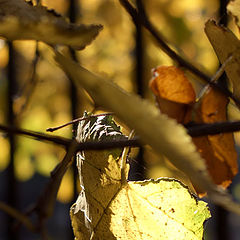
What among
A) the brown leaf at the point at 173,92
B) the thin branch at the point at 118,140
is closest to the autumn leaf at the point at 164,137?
the thin branch at the point at 118,140

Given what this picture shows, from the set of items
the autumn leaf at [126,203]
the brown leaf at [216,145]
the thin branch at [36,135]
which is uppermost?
the thin branch at [36,135]

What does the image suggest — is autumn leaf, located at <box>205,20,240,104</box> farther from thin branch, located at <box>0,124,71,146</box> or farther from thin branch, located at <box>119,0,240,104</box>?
thin branch, located at <box>0,124,71,146</box>

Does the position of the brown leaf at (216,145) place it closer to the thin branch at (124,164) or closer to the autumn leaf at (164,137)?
the thin branch at (124,164)

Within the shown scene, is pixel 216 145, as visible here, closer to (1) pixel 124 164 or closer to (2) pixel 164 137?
(1) pixel 124 164

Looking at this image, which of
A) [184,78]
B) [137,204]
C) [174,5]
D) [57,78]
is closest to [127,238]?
[137,204]

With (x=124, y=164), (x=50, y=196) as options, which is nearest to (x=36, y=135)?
(x=50, y=196)

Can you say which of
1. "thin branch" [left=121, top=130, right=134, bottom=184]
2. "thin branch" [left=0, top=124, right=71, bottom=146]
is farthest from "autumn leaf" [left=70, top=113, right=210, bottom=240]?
"thin branch" [left=0, top=124, right=71, bottom=146]

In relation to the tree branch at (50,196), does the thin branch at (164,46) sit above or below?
above

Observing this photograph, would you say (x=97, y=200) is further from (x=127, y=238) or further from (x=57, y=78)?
(x=57, y=78)
